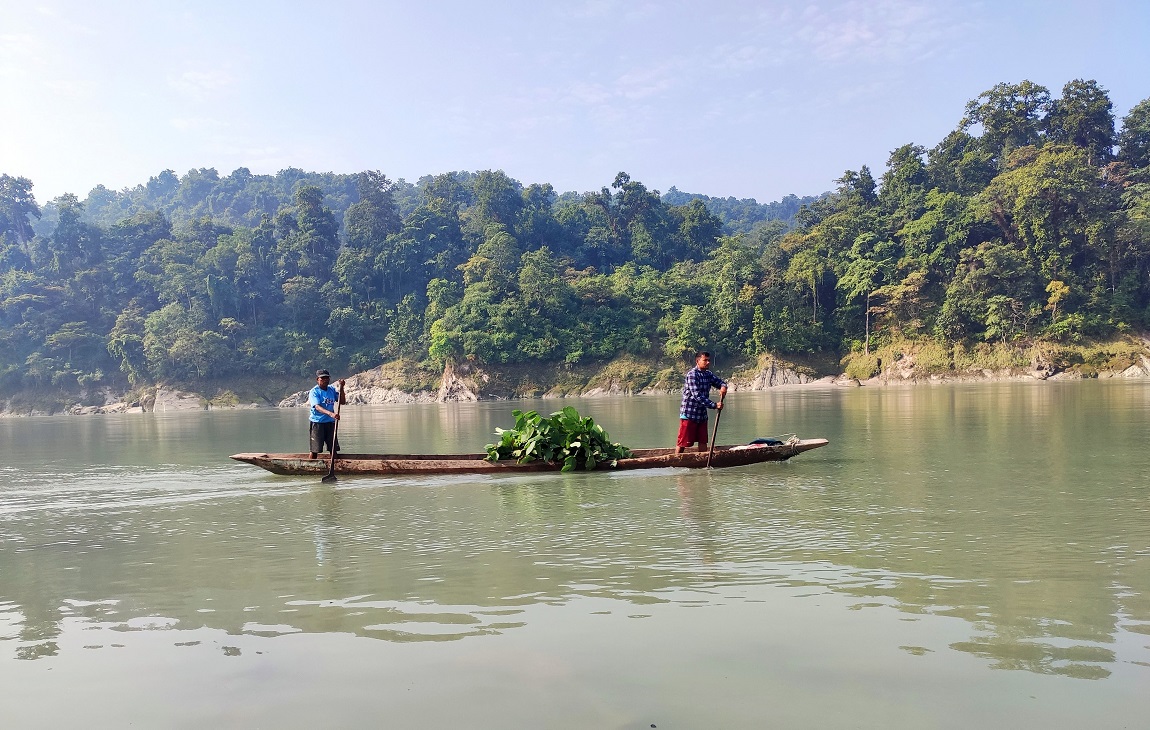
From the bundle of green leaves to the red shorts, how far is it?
992 millimetres

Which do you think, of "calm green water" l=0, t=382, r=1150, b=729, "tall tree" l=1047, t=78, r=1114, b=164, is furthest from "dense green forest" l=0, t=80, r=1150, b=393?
"calm green water" l=0, t=382, r=1150, b=729

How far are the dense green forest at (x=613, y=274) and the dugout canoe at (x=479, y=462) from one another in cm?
4789

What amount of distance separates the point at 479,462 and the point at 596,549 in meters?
6.15

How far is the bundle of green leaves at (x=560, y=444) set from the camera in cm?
1326

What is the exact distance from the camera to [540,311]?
214 ft

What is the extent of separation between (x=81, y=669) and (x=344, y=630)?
148 cm

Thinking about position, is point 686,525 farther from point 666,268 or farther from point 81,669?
point 666,268

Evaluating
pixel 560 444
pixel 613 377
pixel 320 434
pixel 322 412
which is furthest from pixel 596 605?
pixel 613 377

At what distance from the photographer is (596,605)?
5617mm

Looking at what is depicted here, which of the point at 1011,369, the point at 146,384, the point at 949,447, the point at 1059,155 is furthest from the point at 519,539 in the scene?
the point at 146,384

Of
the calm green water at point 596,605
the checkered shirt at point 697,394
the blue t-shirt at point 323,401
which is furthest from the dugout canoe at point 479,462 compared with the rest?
the calm green water at point 596,605

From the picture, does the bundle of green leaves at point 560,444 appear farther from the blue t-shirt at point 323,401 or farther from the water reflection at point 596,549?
the blue t-shirt at point 323,401

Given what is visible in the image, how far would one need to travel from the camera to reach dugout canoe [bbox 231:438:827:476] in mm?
13094

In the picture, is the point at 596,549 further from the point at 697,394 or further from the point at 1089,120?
the point at 1089,120
